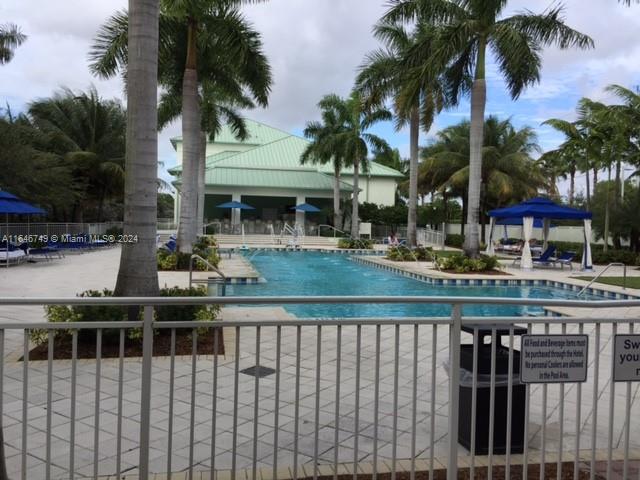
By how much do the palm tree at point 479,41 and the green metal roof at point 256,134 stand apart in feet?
117

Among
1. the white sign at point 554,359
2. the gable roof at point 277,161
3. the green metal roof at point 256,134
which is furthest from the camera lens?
the green metal roof at point 256,134

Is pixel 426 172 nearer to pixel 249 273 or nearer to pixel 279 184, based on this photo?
pixel 279 184

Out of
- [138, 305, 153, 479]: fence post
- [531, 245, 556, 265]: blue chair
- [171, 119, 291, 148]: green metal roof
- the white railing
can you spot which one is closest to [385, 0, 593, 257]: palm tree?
[531, 245, 556, 265]: blue chair

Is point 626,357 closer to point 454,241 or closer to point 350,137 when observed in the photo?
point 350,137

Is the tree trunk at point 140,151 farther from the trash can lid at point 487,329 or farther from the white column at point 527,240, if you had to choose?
the white column at point 527,240

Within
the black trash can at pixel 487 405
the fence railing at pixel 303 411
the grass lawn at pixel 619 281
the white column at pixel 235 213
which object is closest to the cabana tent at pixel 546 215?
the grass lawn at pixel 619 281

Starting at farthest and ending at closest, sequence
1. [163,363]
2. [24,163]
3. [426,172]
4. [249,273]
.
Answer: [426,172]
[24,163]
[249,273]
[163,363]

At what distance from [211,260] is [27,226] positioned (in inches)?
412

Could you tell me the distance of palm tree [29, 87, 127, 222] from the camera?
32.2m

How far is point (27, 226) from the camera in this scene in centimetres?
2242

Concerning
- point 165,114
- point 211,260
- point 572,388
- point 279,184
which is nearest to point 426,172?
point 279,184

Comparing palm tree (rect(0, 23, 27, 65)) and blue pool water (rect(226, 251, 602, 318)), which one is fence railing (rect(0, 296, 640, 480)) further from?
palm tree (rect(0, 23, 27, 65))

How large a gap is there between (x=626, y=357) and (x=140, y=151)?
5.57m

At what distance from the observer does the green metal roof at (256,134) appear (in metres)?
53.9
